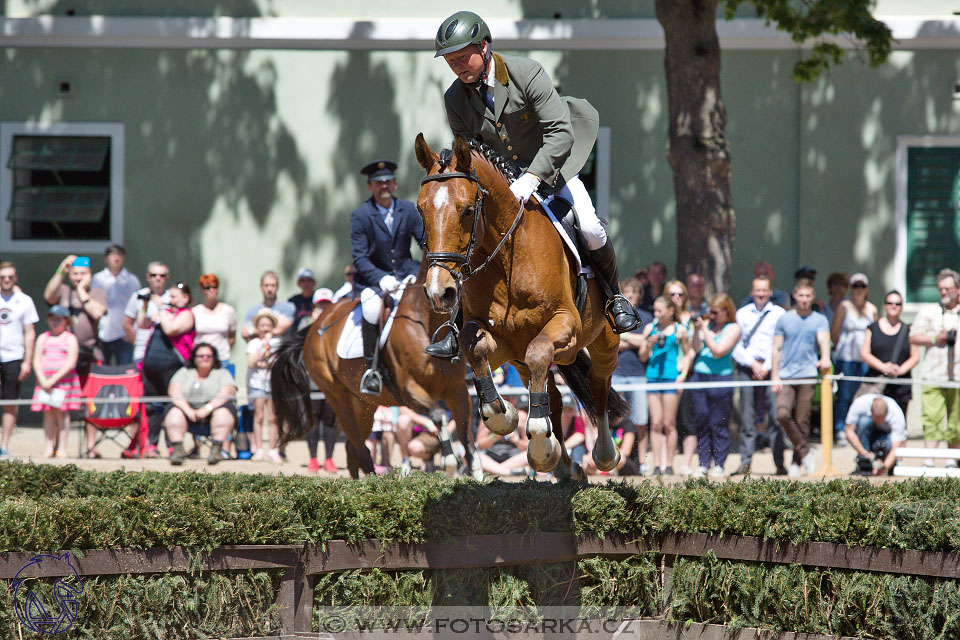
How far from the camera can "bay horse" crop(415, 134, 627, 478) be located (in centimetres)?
550

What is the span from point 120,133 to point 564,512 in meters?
11.5

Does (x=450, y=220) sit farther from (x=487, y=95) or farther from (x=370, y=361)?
(x=370, y=361)

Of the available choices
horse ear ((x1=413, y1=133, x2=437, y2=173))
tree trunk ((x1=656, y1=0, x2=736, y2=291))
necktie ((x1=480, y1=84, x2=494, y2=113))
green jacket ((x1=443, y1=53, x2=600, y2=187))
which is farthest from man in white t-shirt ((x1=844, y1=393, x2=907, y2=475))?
horse ear ((x1=413, y1=133, x2=437, y2=173))

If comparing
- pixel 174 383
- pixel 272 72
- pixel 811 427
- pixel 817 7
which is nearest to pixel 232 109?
pixel 272 72

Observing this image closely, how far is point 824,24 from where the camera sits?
44.7 ft

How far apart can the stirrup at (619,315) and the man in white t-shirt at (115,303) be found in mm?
8120

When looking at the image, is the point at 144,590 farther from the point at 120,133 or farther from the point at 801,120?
the point at 801,120

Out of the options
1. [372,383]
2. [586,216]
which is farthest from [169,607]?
[372,383]

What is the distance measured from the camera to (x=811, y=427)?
11.5 metres

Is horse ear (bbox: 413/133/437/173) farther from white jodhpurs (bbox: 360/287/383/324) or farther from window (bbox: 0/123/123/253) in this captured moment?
window (bbox: 0/123/123/253)

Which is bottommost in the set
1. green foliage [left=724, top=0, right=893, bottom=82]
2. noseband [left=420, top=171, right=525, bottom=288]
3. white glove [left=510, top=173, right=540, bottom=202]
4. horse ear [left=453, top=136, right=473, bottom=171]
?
noseband [left=420, top=171, right=525, bottom=288]

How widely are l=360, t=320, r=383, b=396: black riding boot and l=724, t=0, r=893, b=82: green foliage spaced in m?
6.99

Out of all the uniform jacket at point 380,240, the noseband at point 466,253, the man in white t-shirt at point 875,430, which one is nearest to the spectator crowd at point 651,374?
the man in white t-shirt at point 875,430

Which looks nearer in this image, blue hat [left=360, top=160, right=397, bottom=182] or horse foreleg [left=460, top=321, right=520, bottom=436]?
horse foreleg [left=460, top=321, right=520, bottom=436]
